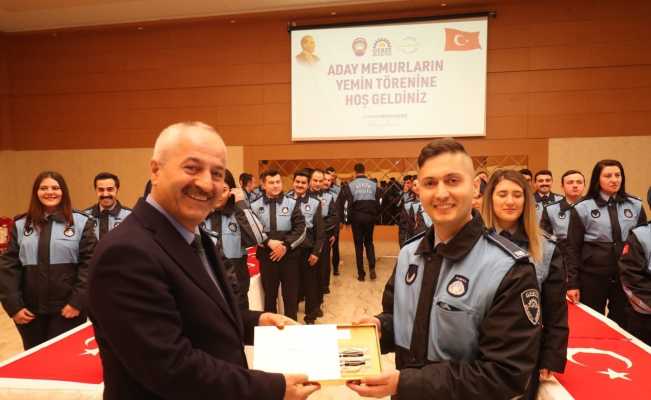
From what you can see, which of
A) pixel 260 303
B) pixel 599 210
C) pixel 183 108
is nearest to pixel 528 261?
pixel 599 210

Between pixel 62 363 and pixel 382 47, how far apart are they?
7704 millimetres

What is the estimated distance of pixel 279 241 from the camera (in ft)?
14.2

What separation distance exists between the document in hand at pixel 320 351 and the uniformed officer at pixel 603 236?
2.81 metres

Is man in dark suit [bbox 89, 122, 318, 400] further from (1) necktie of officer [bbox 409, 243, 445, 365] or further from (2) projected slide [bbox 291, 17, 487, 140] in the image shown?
(2) projected slide [bbox 291, 17, 487, 140]

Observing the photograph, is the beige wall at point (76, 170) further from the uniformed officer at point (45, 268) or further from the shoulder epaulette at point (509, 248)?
the shoulder epaulette at point (509, 248)

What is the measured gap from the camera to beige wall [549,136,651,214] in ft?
25.2

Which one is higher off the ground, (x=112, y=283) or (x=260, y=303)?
(x=112, y=283)

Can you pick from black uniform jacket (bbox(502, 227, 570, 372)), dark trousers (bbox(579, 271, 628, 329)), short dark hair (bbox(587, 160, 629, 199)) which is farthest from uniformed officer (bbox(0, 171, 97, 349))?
short dark hair (bbox(587, 160, 629, 199))

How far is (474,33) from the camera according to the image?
306 inches

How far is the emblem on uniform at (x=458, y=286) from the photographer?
1.25 metres

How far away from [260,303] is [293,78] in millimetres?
5661

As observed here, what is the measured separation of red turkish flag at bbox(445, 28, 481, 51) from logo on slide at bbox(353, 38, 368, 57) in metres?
1.64

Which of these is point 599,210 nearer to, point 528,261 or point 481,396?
point 528,261

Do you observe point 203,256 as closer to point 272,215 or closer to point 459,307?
point 459,307
